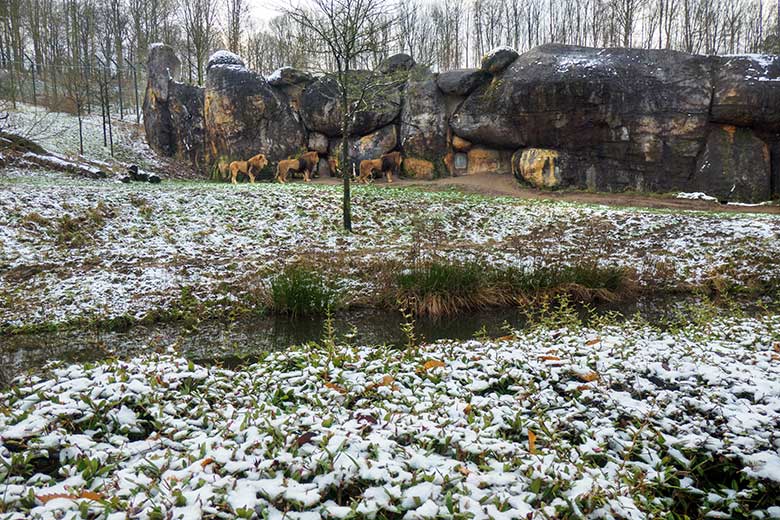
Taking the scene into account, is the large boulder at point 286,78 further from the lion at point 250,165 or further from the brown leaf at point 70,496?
the brown leaf at point 70,496

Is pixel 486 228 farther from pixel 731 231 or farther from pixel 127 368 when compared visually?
pixel 127 368

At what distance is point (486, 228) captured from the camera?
13.9 m

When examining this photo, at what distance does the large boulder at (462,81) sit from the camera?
2156 cm

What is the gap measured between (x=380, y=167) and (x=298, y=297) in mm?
14115

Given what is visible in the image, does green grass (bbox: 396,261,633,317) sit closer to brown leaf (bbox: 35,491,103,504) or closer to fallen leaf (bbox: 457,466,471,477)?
fallen leaf (bbox: 457,466,471,477)

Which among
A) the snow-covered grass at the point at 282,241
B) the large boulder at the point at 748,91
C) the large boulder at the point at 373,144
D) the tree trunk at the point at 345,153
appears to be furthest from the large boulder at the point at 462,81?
the tree trunk at the point at 345,153

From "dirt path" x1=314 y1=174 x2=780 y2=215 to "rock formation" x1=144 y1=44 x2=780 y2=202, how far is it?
723 mm

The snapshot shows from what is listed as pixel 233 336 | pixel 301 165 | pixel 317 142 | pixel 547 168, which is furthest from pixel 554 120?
pixel 233 336

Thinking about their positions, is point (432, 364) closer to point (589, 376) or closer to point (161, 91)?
point (589, 376)

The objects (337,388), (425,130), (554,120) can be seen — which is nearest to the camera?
(337,388)

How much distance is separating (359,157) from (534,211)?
1046cm

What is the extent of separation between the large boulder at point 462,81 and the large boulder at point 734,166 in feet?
32.4

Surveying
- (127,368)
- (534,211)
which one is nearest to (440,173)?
(534,211)

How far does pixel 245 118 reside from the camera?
21.2m
